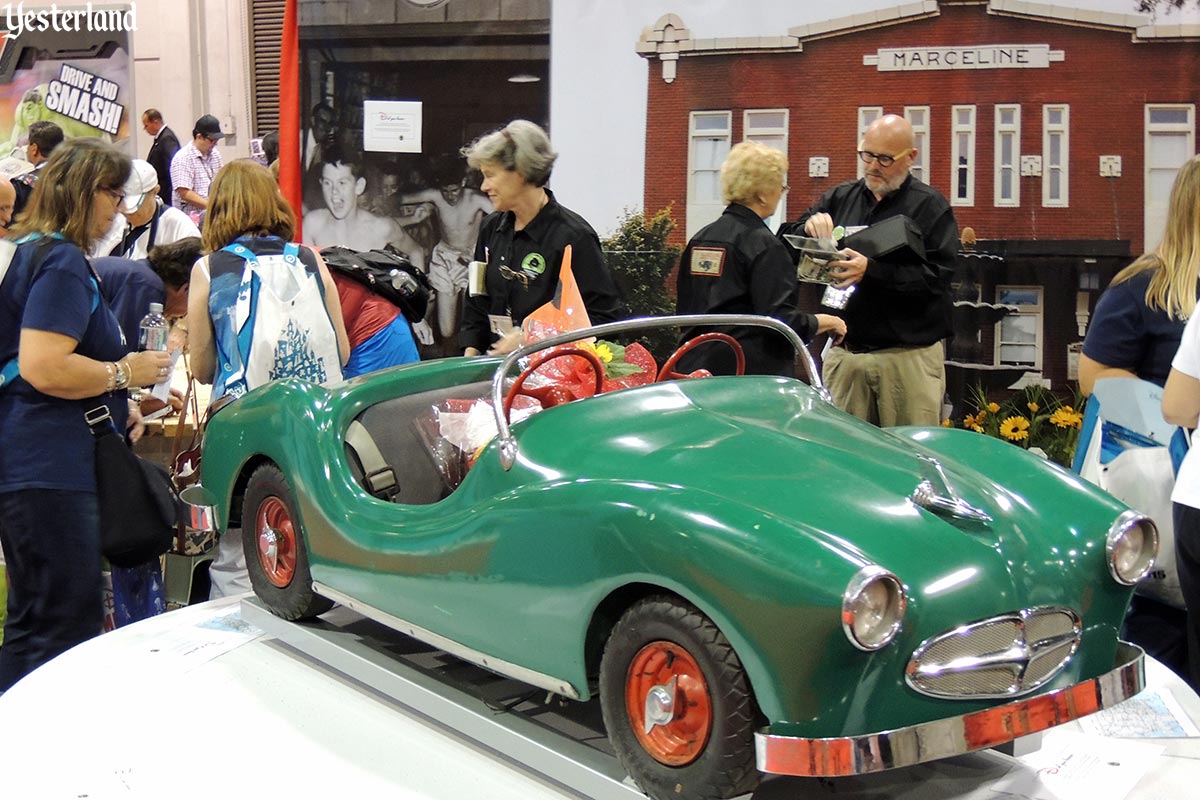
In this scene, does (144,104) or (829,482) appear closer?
(829,482)

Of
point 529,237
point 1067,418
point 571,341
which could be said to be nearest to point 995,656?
point 571,341

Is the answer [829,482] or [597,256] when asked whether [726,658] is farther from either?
[597,256]

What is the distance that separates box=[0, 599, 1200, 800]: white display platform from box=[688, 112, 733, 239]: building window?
3.23 metres

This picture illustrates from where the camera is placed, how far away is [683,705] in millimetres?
1504

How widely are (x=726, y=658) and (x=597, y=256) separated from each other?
2014 millimetres

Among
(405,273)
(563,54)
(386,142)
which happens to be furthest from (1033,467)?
A: (386,142)

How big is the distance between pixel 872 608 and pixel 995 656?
0.20m

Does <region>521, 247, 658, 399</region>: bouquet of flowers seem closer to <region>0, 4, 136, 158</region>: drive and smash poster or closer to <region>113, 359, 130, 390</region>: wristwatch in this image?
<region>113, 359, 130, 390</region>: wristwatch

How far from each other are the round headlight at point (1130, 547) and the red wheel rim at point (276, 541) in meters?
1.37

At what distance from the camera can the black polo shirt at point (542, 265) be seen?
330cm

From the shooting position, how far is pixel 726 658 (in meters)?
1.44

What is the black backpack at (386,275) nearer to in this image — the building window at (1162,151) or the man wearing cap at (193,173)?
the building window at (1162,151)

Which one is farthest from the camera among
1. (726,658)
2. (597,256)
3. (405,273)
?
(405,273)

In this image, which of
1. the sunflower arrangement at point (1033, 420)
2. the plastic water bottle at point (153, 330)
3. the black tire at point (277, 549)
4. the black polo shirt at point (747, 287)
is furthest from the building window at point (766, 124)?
the black tire at point (277, 549)
